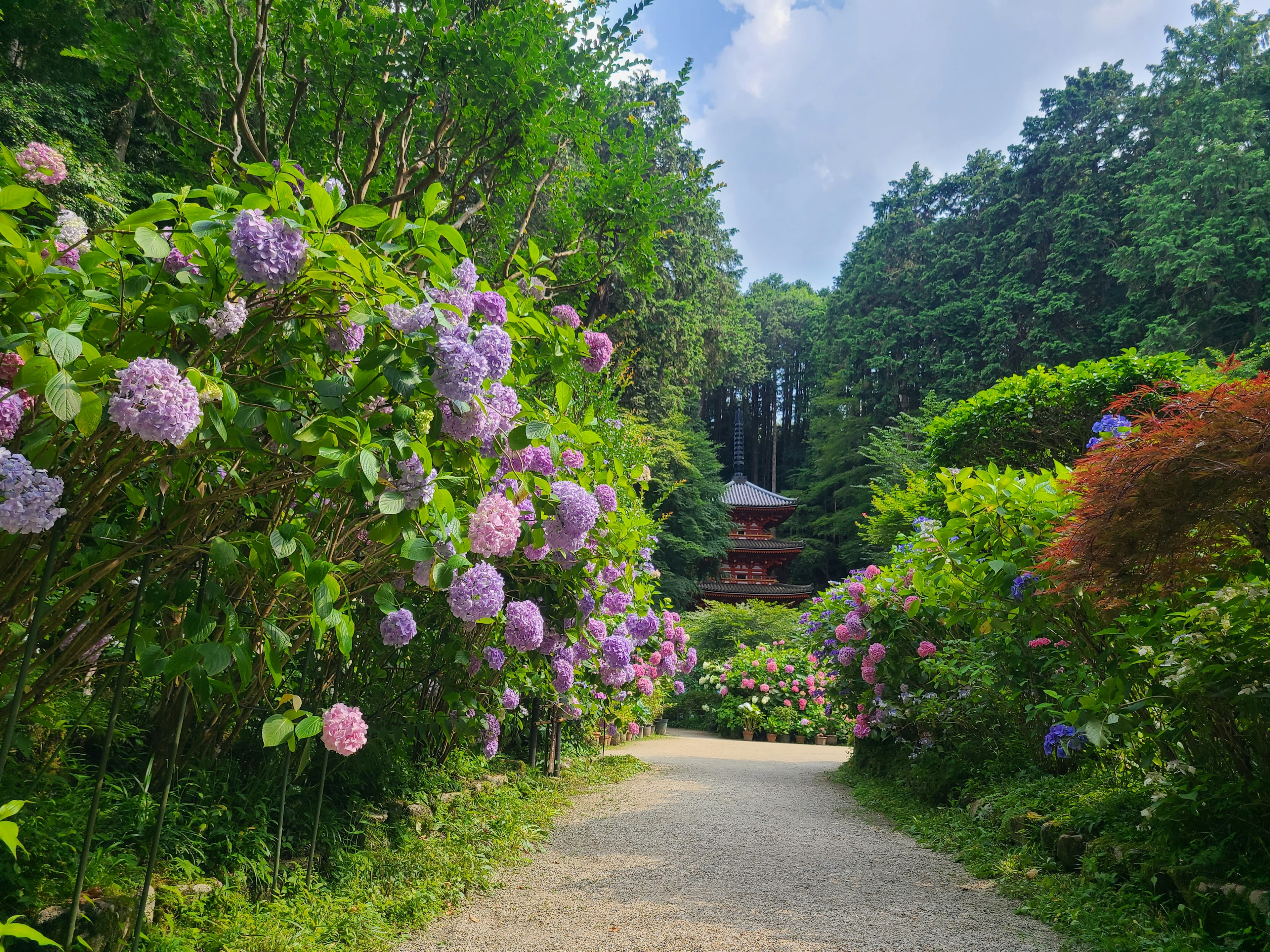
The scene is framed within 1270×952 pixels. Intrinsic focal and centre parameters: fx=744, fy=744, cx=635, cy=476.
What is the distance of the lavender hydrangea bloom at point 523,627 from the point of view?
2.73 m

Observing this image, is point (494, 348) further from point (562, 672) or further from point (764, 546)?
point (764, 546)

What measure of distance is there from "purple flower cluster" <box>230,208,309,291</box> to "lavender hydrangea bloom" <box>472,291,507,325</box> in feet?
1.98

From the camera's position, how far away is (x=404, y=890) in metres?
2.62

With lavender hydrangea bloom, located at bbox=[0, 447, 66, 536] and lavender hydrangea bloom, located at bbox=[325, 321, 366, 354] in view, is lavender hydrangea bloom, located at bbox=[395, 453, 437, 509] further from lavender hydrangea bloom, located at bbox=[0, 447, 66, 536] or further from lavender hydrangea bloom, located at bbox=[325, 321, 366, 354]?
lavender hydrangea bloom, located at bbox=[0, 447, 66, 536]

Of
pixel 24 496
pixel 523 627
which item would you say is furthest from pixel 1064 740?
pixel 24 496

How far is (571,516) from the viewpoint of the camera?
2.14 meters

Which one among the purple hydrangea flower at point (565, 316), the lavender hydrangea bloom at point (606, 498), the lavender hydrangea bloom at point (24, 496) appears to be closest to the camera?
the lavender hydrangea bloom at point (24, 496)

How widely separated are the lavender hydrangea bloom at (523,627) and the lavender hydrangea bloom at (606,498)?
1.61 ft

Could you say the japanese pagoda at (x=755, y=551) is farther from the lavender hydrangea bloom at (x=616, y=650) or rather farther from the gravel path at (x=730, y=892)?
the lavender hydrangea bloom at (x=616, y=650)

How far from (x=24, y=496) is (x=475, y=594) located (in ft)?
3.42

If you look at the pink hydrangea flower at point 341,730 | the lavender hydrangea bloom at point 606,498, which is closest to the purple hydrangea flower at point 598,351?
the lavender hydrangea bloom at point 606,498

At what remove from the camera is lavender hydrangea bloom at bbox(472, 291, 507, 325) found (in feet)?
6.32

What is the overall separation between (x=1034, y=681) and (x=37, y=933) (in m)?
4.40

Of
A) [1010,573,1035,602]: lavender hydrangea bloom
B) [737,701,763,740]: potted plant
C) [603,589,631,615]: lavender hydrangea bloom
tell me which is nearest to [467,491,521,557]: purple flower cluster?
[603,589,631,615]: lavender hydrangea bloom
